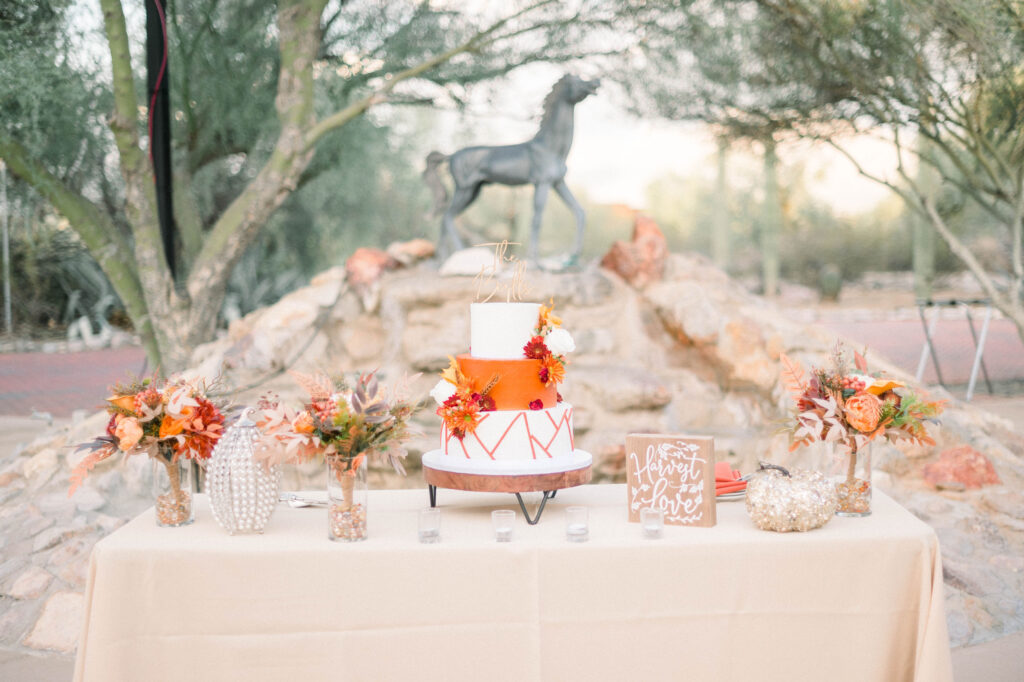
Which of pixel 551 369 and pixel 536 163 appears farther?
pixel 536 163

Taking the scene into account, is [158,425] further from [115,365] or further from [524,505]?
[115,365]

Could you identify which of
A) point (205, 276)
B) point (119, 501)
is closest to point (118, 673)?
point (119, 501)

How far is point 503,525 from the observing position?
2287mm

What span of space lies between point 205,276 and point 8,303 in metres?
4.28

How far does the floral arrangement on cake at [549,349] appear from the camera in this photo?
8.48 ft

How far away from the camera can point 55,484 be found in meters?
4.86

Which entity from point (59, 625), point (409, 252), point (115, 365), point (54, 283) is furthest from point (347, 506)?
point (54, 283)

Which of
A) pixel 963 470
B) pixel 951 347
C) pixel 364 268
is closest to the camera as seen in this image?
pixel 963 470

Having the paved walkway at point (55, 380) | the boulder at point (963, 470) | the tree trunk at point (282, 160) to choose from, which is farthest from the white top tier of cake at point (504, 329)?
the paved walkway at point (55, 380)

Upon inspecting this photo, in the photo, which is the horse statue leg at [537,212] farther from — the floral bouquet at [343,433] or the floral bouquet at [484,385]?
the floral bouquet at [343,433]

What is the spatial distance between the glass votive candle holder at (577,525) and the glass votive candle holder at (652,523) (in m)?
0.15

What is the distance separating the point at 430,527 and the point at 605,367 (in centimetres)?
382

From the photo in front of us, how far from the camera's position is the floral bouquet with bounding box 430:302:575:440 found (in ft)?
8.26

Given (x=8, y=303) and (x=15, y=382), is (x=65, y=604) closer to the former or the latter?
(x=15, y=382)
